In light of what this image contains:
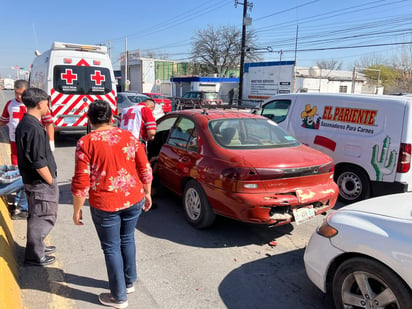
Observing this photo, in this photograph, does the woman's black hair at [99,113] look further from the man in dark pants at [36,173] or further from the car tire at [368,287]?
the car tire at [368,287]

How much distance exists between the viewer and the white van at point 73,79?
9.11 metres

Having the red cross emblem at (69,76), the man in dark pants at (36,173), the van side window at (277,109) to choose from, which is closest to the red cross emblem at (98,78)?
the red cross emblem at (69,76)

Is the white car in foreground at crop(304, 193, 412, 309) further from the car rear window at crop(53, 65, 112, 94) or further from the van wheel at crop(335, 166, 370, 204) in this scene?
the car rear window at crop(53, 65, 112, 94)

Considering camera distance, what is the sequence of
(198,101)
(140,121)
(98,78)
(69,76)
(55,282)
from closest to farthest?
(55,282) < (140,121) < (69,76) < (98,78) < (198,101)

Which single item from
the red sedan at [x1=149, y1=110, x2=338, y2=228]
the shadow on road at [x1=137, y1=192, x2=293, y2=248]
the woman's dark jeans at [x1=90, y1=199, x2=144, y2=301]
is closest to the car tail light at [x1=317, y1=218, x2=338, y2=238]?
the red sedan at [x1=149, y1=110, x2=338, y2=228]

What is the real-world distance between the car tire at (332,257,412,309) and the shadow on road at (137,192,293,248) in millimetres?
1547

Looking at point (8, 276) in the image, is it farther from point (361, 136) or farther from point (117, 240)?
point (361, 136)

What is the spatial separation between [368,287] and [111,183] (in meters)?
2.05

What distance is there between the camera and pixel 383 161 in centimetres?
505

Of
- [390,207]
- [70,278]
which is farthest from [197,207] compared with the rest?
[390,207]

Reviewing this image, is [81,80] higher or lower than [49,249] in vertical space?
higher

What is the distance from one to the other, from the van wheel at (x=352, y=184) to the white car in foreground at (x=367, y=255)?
261cm

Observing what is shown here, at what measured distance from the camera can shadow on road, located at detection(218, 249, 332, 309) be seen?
2.89 metres

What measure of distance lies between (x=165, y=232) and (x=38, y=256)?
150 centimetres
